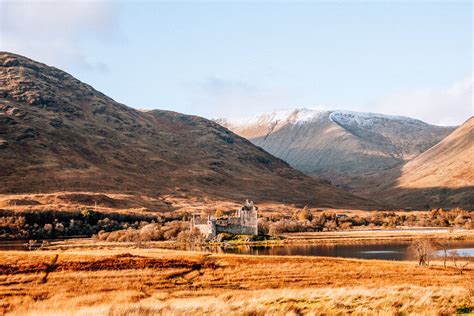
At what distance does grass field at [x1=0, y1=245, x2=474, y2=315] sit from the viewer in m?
32.1

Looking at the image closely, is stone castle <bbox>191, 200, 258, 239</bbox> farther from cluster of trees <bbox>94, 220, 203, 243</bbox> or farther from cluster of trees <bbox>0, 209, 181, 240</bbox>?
cluster of trees <bbox>0, 209, 181, 240</bbox>

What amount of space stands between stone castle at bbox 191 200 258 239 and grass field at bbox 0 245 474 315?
282 feet

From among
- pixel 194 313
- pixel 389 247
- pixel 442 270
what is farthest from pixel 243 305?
pixel 389 247

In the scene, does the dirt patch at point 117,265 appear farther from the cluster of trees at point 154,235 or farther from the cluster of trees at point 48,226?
the cluster of trees at point 48,226

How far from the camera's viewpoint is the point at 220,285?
54.1 m

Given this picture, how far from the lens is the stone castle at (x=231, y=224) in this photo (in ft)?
523

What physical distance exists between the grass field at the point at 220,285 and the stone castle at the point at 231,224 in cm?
8590

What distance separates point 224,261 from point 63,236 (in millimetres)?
125411

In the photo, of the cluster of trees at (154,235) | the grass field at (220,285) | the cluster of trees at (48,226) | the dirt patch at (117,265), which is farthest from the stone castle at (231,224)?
the dirt patch at (117,265)

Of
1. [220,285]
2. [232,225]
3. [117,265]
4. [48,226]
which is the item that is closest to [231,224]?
[232,225]

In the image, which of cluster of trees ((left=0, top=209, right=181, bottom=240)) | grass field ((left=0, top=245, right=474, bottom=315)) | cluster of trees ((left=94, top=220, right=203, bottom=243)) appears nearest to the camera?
grass field ((left=0, top=245, right=474, bottom=315))

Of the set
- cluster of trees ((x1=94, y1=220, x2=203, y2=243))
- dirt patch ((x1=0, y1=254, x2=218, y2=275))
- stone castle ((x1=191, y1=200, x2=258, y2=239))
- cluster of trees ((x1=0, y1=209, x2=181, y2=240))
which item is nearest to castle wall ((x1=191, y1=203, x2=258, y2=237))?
stone castle ((x1=191, y1=200, x2=258, y2=239))

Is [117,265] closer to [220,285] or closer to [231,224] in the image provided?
[220,285]

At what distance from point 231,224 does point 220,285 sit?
11263 cm
